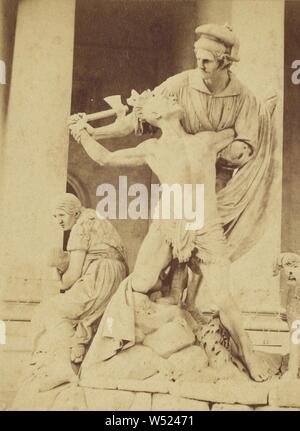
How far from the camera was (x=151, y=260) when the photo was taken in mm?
8930

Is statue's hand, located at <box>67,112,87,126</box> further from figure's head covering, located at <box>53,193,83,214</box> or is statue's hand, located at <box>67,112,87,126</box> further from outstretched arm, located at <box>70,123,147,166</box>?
figure's head covering, located at <box>53,193,83,214</box>

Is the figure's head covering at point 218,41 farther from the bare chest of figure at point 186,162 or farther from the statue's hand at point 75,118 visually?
the statue's hand at point 75,118

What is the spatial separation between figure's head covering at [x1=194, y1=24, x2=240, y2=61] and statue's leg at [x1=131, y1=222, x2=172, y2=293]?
1.72 m

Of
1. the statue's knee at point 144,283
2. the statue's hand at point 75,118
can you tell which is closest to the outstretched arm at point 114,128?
the statue's hand at point 75,118

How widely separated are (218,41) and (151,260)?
2.15m

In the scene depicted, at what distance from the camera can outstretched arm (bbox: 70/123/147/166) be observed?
9.15 meters

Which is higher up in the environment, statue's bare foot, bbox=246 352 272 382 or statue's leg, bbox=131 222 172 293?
statue's leg, bbox=131 222 172 293

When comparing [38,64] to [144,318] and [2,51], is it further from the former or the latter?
[144,318]

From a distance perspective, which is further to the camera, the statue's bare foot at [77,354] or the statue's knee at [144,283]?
the statue's knee at [144,283]

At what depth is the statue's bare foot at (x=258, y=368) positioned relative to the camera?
867 centimetres

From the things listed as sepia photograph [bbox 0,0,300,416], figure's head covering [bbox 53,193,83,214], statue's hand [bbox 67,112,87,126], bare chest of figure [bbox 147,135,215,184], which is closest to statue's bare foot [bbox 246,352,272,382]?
sepia photograph [bbox 0,0,300,416]

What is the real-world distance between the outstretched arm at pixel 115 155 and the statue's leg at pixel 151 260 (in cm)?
66

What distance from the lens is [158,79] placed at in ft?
30.8
